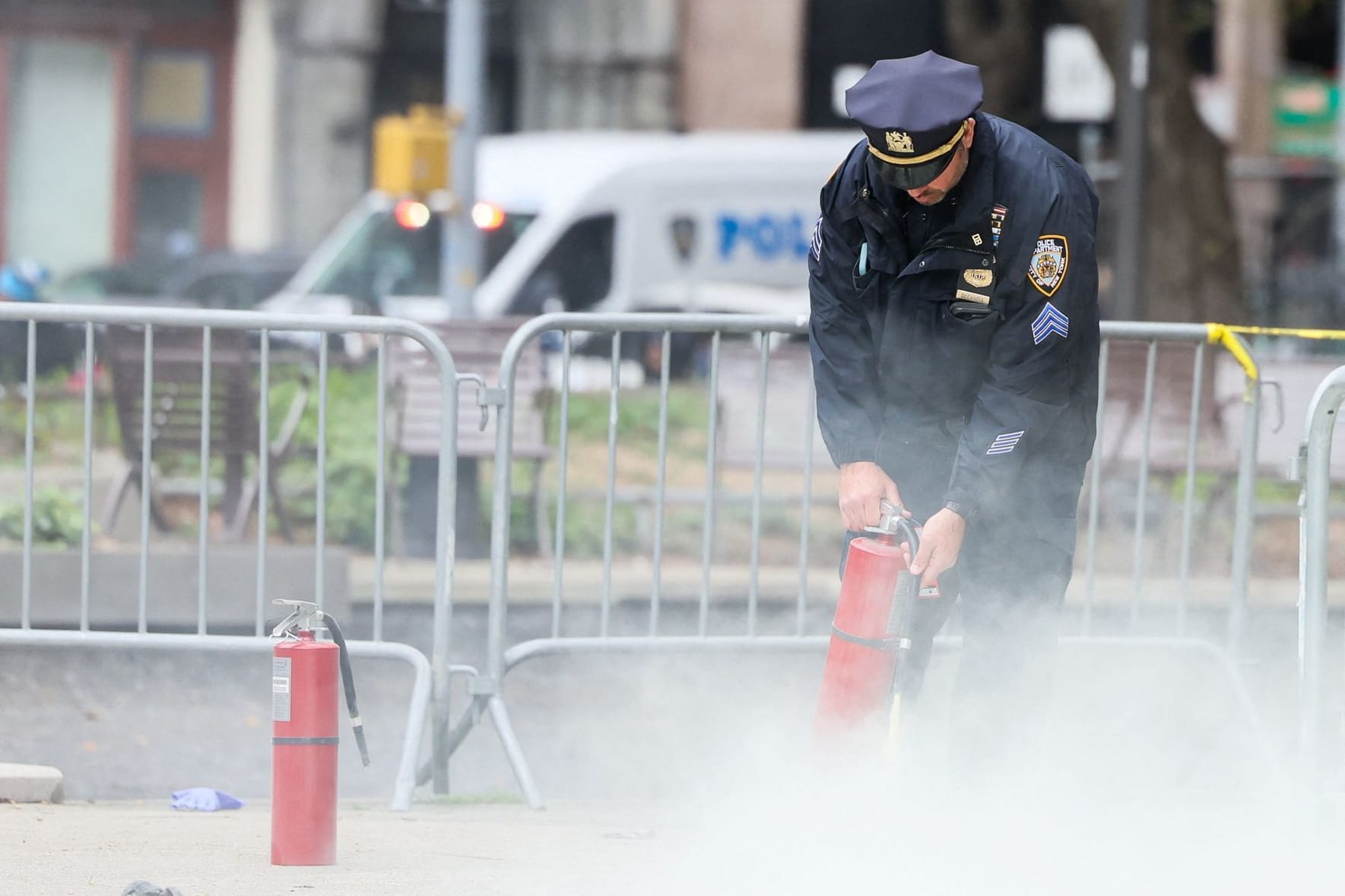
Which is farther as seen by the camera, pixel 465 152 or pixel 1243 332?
pixel 465 152

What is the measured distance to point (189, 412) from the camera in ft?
26.5

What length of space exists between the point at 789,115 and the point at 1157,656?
1870cm

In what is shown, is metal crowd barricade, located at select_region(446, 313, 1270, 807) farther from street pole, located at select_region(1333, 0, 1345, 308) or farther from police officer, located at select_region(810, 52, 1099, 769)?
street pole, located at select_region(1333, 0, 1345, 308)

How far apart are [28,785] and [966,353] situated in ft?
8.72

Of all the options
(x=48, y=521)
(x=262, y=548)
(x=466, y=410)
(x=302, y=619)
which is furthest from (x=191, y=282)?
(x=302, y=619)

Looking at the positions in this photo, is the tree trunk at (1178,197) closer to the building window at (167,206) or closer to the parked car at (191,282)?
the parked car at (191,282)

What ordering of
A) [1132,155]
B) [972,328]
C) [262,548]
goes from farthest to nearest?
[1132,155]
[262,548]
[972,328]

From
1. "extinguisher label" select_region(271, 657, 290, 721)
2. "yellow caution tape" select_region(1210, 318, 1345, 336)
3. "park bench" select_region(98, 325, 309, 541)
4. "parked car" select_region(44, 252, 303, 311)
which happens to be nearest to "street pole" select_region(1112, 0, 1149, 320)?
"park bench" select_region(98, 325, 309, 541)

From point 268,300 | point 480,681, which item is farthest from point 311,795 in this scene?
point 268,300

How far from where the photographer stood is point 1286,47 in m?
26.5

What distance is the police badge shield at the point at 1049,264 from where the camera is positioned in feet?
13.2

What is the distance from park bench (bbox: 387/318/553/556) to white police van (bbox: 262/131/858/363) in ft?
21.8

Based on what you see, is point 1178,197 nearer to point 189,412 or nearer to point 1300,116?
point 189,412

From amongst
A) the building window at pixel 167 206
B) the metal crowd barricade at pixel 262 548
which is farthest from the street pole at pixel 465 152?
the building window at pixel 167 206
